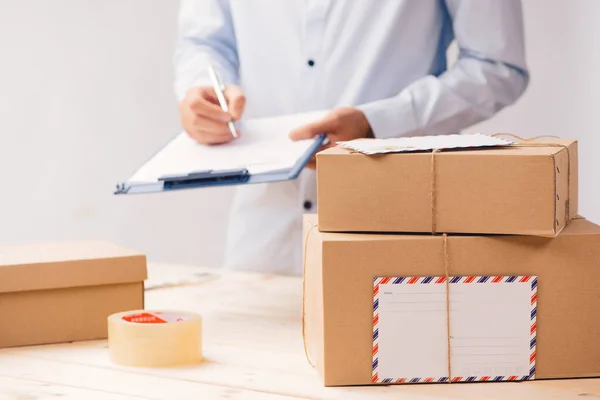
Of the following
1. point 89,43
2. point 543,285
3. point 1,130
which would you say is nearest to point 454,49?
point 89,43

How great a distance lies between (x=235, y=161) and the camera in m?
1.34

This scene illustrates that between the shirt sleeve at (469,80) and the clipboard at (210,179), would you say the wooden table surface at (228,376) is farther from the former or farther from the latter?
the shirt sleeve at (469,80)

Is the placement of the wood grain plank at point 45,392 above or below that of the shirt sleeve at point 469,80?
below

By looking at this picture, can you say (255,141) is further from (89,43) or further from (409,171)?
(89,43)

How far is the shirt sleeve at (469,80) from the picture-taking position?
5.31 feet

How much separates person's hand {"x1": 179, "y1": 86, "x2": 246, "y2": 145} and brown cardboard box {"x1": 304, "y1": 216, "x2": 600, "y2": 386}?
514 millimetres

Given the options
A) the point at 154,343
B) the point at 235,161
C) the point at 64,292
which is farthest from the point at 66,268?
the point at 235,161

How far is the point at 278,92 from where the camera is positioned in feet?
5.83

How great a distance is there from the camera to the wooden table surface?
92cm

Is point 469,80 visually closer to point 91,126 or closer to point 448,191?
point 448,191

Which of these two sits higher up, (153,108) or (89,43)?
(89,43)

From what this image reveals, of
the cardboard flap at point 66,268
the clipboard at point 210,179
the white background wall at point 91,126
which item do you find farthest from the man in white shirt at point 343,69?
the white background wall at point 91,126

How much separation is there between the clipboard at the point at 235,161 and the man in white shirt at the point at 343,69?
4.8 inches

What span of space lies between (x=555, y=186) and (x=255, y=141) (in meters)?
0.62
